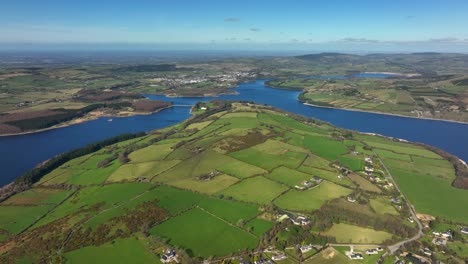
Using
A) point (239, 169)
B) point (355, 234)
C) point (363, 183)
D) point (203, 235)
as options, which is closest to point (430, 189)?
point (363, 183)

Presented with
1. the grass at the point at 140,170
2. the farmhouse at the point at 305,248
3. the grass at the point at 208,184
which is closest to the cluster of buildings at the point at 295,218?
the farmhouse at the point at 305,248

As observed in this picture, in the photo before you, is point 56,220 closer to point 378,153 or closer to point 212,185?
point 212,185

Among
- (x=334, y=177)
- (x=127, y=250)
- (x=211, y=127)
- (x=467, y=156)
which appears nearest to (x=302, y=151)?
(x=334, y=177)

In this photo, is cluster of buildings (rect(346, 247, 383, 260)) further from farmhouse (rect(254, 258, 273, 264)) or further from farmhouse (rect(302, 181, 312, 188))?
farmhouse (rect(302, 181, 312, 188))

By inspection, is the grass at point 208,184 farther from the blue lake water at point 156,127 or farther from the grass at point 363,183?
the blue lake water at point 156,127

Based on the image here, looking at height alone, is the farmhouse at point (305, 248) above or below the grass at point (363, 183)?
below

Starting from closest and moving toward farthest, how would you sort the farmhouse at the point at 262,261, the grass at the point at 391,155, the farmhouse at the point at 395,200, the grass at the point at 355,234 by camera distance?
1. the farmhouse at the point at 262,261
2. the grass at the point at 355,234
3. the farmhouse at the point at 395,200
4. the grass at the point at 391,155

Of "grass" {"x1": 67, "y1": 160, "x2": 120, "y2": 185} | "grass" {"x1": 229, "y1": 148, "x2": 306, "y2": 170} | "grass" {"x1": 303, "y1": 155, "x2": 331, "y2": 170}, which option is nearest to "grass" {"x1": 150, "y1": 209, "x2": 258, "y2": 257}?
"grass" {"x1": 229, "y1": 148, "x2": 306, "y2": 170}
